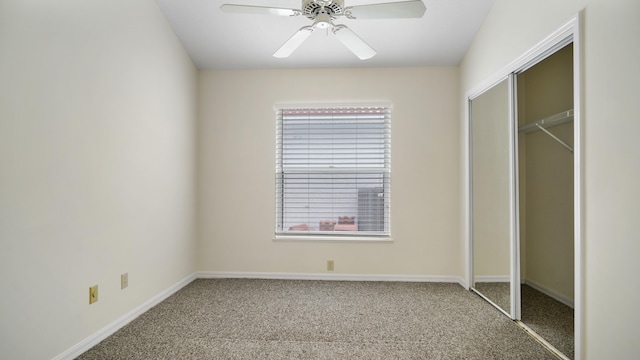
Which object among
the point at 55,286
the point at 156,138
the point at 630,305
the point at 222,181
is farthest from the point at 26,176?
the point at 630,305

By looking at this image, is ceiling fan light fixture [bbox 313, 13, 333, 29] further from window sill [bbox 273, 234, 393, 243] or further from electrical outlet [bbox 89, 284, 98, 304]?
window sill [bbox 273, 234, 393, 243]

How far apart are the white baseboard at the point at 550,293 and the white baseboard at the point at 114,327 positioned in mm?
3000

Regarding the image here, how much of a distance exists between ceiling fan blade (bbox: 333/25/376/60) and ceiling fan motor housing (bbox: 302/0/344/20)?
0.14m

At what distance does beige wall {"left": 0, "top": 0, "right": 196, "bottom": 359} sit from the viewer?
1669 mm

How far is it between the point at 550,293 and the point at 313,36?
296 cm

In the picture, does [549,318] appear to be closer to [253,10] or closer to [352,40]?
[352,40]

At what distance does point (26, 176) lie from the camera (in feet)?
5.64

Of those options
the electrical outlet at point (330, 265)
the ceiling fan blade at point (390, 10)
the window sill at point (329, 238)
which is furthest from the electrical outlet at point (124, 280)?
the ceiling fan blade at point (390, 10)

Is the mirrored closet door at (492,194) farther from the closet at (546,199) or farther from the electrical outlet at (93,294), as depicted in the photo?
the electrical outlet at (93,294)

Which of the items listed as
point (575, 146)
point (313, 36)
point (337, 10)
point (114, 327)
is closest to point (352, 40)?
point (337, 10)

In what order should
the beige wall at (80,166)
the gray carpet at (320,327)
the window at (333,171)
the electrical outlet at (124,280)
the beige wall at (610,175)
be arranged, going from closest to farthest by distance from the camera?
the beige wall at (610,175) < the beige wall at (80,166) < the gray carpet at (320,327) < the electrical outlet at (124,280) < the window at (333,171)

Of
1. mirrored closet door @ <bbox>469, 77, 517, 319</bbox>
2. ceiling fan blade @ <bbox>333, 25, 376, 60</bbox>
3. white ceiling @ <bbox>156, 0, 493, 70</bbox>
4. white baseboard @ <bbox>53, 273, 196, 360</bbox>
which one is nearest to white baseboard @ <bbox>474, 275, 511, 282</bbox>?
mirrored closet door @ <bbox>469, 77, 517, 319</bbox>

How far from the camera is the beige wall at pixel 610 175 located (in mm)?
1506

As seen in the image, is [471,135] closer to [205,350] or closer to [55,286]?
[205,350]
